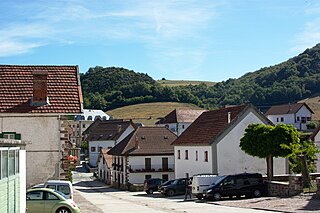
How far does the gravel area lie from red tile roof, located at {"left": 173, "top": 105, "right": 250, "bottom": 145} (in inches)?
451

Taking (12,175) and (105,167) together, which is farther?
(105,167)

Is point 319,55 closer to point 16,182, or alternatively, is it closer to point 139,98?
point 139,98

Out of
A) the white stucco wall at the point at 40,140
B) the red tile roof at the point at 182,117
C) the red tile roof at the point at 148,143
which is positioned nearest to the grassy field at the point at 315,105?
the red tile roof at the point at 182,117

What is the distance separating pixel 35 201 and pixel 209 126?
2815 cm

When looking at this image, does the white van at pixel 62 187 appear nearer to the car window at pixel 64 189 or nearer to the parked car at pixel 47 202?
the car window at pixel 64 189

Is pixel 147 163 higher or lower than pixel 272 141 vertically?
lower

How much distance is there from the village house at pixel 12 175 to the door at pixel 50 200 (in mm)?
4769

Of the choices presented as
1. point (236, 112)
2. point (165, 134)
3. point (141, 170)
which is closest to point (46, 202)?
point (236, 112)

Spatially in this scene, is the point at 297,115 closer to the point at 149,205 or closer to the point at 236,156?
the point at 236,156

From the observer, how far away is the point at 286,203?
28594mm

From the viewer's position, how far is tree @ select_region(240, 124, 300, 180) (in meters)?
36.4

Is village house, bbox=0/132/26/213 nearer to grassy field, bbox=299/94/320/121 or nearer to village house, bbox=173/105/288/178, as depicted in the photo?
village house, bbox=173/105/288/178

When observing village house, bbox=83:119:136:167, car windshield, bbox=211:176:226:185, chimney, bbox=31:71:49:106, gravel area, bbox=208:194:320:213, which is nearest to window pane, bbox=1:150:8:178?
chimney, bbox=31:71:49:106

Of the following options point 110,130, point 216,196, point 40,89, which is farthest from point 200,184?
point 110,130
